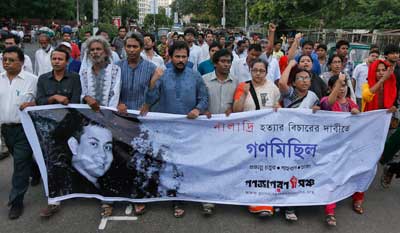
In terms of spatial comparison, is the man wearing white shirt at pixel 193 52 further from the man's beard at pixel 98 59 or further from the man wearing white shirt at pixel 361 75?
the man's beard at pixel 98 59

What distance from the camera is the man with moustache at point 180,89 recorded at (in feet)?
14.1

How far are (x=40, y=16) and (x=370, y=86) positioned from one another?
1915 inches

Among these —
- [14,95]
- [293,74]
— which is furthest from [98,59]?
[293,74]

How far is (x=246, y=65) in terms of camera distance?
6.63 metres

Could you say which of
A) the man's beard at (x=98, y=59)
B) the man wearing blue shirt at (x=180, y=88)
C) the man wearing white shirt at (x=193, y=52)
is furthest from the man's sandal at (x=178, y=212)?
the man wearing white shirt at (x=193, y=52)

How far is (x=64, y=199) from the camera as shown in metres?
4.34

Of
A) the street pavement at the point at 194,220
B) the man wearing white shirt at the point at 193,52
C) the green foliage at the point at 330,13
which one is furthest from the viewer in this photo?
the green foliage at the point at 330,13

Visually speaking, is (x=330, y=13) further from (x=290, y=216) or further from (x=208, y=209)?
(x=208, y=209)

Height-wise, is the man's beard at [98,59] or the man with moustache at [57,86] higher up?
the man's beard at [98,59]

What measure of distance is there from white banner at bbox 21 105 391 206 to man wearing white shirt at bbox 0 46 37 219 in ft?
0.39

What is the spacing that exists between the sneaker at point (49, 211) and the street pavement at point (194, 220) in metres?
0.05

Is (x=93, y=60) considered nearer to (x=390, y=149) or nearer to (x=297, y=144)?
(x=297, y=144)

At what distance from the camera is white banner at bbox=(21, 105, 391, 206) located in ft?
13.8

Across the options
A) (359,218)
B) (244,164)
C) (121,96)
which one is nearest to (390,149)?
(359,218)
